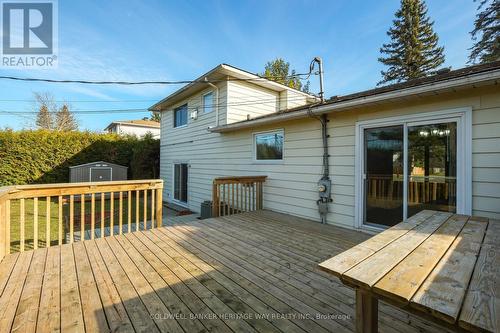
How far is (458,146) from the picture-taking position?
312 centimetres

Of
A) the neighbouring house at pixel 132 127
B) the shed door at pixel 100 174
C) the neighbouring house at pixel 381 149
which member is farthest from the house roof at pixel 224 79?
the neighbouring house at pixel 132 127

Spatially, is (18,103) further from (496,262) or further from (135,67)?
(496,262)

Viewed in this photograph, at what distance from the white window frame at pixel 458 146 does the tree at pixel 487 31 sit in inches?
603

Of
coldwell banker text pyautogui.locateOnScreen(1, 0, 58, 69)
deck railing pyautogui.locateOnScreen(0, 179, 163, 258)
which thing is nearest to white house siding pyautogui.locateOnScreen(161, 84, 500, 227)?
deck railing pyautogui.locateOnScreen(0, 179, 163, 258)

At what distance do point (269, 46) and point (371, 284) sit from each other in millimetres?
12002

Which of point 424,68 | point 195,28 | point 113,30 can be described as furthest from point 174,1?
point 424,68

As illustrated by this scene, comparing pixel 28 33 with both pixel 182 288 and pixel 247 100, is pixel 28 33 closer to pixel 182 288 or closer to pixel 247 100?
pixel 247 100

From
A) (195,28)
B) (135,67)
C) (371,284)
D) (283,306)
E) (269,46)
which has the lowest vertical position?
(283,306)

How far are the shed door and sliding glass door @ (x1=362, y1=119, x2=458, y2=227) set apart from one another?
37.5 ft

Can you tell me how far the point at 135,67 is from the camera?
944cm

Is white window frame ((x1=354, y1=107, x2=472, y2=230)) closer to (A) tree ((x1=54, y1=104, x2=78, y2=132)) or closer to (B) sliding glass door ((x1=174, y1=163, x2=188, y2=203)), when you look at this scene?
(B) sliding glass door ((x1=174, y1=163, x2=188, y2=203))

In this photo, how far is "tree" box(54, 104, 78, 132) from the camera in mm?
24453

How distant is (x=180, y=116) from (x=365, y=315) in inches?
399

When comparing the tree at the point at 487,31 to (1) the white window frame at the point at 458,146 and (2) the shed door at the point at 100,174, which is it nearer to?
(1) the white window frame at the point at 458,146
